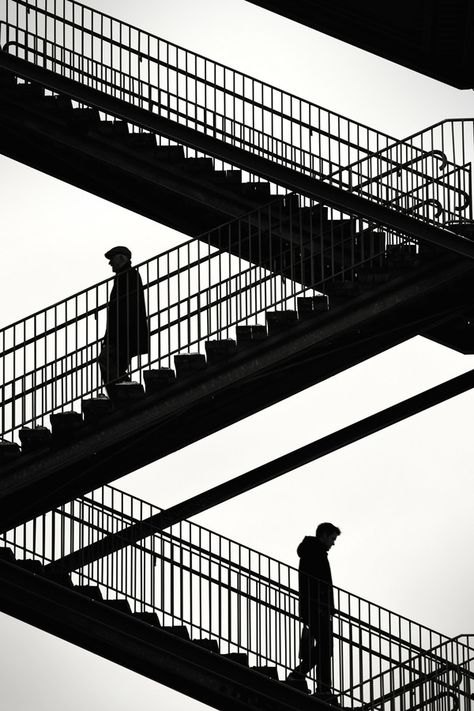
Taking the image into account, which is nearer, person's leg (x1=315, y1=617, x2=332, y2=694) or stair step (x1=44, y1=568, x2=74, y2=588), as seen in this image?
person's leg (x1=315, y1=617, x2=332, y2=694)

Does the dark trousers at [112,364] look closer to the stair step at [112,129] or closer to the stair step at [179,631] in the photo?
the stair step at [179,631]

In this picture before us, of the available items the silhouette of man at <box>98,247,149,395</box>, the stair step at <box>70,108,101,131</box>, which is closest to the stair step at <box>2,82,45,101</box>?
the stair step at <box>70,108,101,131</box>

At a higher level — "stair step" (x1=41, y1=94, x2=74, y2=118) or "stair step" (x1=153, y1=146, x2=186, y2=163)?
"stair step" (x1=41, y1=94, x2=74, y2=118)

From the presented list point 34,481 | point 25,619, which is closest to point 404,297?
point 34,481

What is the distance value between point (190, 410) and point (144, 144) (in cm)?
408

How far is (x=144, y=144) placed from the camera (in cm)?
2305

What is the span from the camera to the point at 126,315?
65.9 feet

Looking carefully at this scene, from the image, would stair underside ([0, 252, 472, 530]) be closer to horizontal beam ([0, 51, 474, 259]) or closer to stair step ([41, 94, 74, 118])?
horizontal beam ([0, 51, 474, 259])

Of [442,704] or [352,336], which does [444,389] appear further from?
[442,704]

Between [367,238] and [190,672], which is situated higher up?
[367,238]

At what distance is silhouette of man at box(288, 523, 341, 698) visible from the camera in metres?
19.9

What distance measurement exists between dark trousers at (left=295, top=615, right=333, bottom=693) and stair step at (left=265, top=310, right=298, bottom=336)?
3.53 meters

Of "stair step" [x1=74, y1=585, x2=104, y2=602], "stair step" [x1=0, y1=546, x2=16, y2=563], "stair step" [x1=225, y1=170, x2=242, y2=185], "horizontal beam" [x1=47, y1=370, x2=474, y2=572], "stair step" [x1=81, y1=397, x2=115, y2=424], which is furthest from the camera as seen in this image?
"horizontal beam" [x1=47, y1=370, x2=474, y2=572]

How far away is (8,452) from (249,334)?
3245 millimetres
